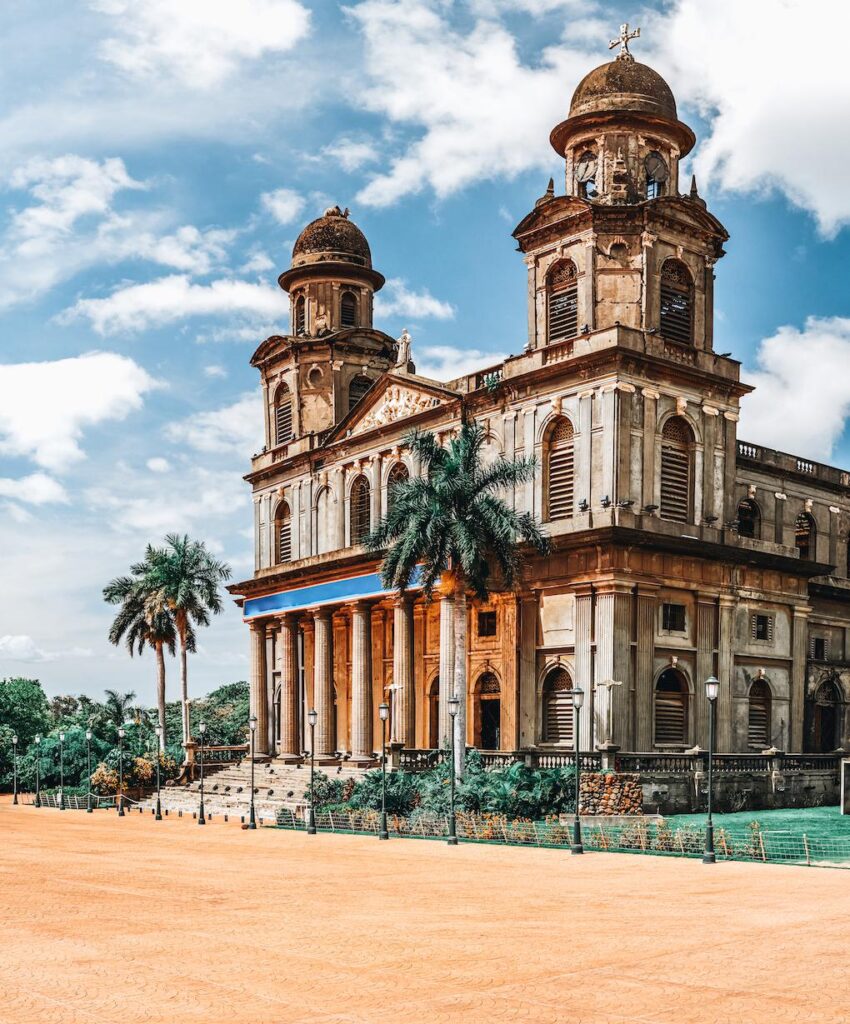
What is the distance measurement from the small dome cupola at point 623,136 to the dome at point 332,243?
1615 cm

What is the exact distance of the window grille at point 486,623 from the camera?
47875 millimetres

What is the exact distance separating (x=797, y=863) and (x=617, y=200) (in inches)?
1065

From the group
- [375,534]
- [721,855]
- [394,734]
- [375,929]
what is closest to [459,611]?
[375,534]

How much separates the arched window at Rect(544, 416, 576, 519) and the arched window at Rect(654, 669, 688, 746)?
6.53 meters

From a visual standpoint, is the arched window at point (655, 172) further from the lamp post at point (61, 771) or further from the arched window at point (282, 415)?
the lamp post at point (61, 771)

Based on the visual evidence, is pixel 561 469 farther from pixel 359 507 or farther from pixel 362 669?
pixel 359 507

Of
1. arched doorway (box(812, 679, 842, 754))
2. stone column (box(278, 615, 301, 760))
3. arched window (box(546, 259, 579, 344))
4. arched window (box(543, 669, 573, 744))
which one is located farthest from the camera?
stone column (box(278, 615, 301, 760))

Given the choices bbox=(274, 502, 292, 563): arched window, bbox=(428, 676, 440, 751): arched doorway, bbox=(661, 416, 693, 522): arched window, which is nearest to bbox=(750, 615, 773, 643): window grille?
bbox=(661, 416, 693, 522): arched window

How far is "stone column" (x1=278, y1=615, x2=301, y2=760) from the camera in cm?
5766

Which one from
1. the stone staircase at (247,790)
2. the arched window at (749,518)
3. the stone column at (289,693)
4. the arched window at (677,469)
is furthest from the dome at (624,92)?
the stone staircase at (247,790)

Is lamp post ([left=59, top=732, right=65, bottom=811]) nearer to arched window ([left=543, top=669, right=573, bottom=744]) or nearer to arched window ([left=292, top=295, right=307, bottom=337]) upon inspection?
arched window ([left=292, top=295, right=307, bottom=337])

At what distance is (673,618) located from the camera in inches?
1772

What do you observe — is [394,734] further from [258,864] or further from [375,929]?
[375,929]

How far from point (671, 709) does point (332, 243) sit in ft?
98.7
